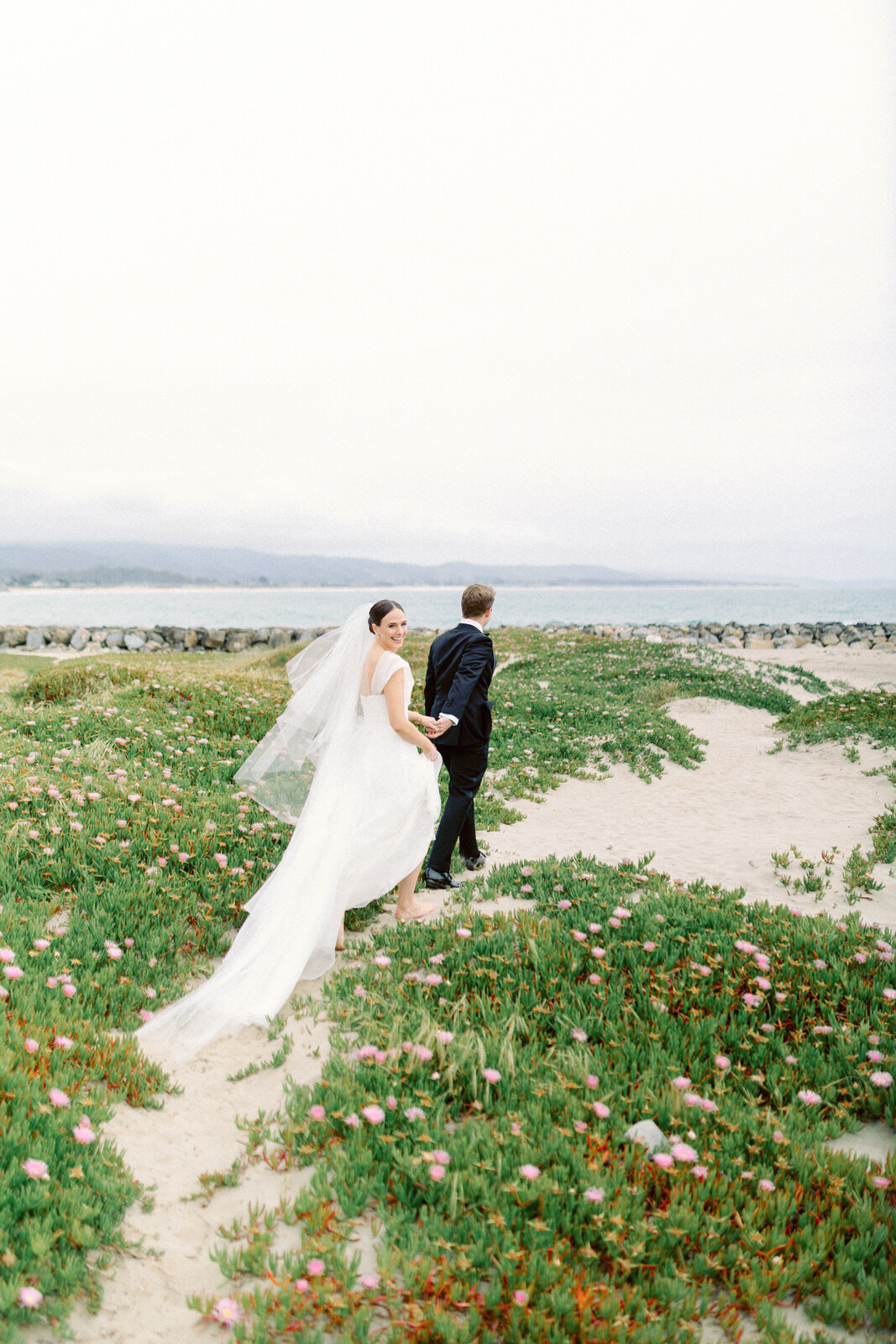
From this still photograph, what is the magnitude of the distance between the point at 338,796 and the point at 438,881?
1.99m

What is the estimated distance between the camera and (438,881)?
7.14 m

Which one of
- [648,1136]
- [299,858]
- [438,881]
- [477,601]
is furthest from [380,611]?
[648,1136]

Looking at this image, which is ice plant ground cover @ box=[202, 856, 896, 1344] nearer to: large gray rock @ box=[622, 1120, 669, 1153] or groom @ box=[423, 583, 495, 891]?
large gray rock @ box=[622, 1120, 669, 1153]

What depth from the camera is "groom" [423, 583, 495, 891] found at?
678 cm

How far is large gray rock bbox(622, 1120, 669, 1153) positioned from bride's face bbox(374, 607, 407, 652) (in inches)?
135

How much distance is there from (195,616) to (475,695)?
70346 millimetres

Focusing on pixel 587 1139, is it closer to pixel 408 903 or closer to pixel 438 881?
pixel 408 903

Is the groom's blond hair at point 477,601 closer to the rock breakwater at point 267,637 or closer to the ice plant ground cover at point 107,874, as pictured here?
the ice plant ground cover at point 107,874

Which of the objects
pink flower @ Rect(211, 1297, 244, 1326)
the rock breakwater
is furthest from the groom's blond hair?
the rock breakwater

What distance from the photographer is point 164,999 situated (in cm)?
493

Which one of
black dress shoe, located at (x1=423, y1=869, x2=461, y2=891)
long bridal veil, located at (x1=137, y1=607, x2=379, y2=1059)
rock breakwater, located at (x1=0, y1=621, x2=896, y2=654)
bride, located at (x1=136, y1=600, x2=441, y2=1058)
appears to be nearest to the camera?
long bridal veil, located at (x1=137, y1=607, x2=379, y2=1059)

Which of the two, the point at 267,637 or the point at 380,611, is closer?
the point at 380,611

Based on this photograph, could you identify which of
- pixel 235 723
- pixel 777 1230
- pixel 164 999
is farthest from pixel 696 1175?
pixel 235 723

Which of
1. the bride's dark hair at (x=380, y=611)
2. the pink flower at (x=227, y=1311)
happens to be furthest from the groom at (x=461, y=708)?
the pink flower at (x=227, y=1311)
